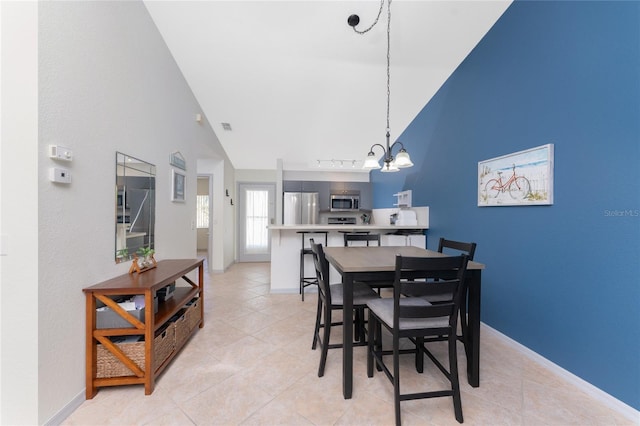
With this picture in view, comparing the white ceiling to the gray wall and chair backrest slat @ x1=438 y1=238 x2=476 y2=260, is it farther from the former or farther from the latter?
chair backrest slat @ x1=438 y1=238 x2=476 y2=260

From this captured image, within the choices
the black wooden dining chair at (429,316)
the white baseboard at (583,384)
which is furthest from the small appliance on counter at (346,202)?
the black wooden dining chair at (429,316)

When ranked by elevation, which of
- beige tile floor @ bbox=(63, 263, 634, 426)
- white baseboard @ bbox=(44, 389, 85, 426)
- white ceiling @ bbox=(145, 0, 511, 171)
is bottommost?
beige tile floor @ bbox=(63, 263, 634, 426)

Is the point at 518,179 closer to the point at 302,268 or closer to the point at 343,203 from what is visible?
the point at 302,268

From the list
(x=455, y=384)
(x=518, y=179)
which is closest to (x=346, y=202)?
(x=518, y=179)

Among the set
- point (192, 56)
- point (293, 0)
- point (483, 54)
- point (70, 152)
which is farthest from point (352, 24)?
point (70, 152)

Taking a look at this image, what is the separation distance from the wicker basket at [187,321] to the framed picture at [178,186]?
1.22m

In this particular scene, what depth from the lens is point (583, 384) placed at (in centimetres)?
175

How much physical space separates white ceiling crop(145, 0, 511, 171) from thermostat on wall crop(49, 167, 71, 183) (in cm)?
193

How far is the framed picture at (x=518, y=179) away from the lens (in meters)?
2.03

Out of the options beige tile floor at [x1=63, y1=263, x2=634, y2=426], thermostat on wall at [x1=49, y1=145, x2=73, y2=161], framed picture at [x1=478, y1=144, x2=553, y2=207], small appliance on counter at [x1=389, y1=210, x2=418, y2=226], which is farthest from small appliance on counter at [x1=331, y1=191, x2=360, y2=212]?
thermostat on wall at [x1=49, y1=145, x2=73, y2=161]

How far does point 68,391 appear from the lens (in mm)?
1476

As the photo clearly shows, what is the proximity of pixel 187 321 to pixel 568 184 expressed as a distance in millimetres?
3281

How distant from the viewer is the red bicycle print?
2199mm

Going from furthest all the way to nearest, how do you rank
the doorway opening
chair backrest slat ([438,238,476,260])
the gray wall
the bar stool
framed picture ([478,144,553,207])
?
the doorway opening
the bar stool
framed picture ([478,144,553,207])
chair backrest slat ([438,238,476,260])
the gray wall
